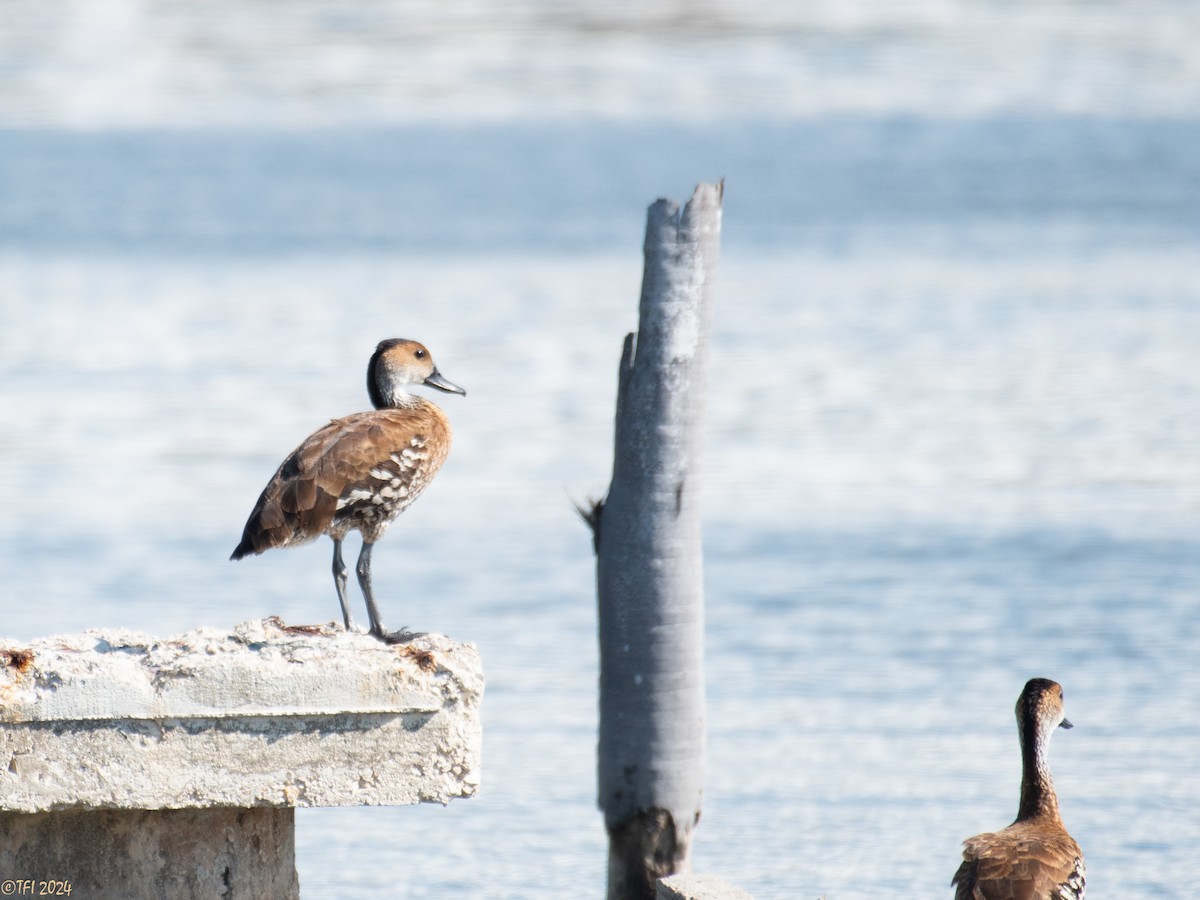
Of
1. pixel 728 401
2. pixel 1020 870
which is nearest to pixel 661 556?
pixel 1020 870

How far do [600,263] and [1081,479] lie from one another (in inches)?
499

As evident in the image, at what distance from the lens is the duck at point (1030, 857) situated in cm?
595

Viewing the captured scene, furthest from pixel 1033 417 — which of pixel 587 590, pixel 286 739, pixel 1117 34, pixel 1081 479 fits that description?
pixel 1117 34

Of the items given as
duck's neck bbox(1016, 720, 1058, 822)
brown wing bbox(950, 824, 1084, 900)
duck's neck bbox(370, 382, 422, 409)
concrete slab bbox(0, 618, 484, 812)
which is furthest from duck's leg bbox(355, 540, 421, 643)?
duck's neck bbox(1016, 720, 1058, 822)

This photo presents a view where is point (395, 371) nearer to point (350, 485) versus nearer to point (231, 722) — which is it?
point (350, 485)

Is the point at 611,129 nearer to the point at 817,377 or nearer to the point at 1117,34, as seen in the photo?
the point at 1117,34

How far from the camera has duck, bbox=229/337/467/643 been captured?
594cm

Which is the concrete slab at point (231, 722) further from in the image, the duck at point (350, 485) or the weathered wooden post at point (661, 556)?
the weathered wooden post at point (661, 556)

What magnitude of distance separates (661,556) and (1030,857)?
141 centimetres

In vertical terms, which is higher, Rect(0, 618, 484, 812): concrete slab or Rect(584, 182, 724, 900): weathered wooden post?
Rect(584, 182, 724, 900): weathered wooden post

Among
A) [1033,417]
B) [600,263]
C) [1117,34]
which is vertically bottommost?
[1033,417]

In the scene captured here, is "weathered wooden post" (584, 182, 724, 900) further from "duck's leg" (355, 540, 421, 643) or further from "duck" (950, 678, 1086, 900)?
"duck" (950, 678, 1086, 900)

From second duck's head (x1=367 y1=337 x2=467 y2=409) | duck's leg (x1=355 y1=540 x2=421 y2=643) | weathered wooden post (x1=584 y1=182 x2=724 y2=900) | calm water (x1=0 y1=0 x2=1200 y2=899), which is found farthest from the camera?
calm water (x1=0 y1=0 x2=1200 y2=899)

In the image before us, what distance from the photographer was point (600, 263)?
94.5 feet
